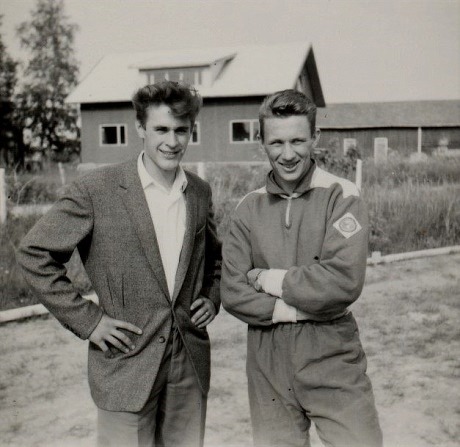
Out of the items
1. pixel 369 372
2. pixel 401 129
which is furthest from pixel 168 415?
pixel 401 129

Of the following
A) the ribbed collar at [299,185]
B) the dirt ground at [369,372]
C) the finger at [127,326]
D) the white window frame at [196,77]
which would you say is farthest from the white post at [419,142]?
the white window frame at [196,77]

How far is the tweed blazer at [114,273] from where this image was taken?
1.66 metres

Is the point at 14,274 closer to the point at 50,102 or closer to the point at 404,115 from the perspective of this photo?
the point at 404,115

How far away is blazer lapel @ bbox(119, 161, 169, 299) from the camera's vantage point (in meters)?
1.74

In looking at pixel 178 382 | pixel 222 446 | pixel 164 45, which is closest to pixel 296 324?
pixel 178 382

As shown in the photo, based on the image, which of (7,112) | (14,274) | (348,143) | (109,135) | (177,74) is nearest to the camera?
(14,274)

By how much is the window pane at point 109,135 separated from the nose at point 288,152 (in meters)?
13.9

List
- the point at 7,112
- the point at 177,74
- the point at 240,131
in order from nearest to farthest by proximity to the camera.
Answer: the point at 7,112
the point at 177,74
the point at 240,131

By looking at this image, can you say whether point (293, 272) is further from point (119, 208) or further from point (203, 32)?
point (203, 32)

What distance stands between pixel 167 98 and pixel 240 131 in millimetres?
12752

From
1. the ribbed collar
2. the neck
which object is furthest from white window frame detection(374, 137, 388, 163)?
the neck

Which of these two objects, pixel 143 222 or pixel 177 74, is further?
pixel 177 74

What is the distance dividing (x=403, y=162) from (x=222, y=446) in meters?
3.24

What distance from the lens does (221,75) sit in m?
13.6
